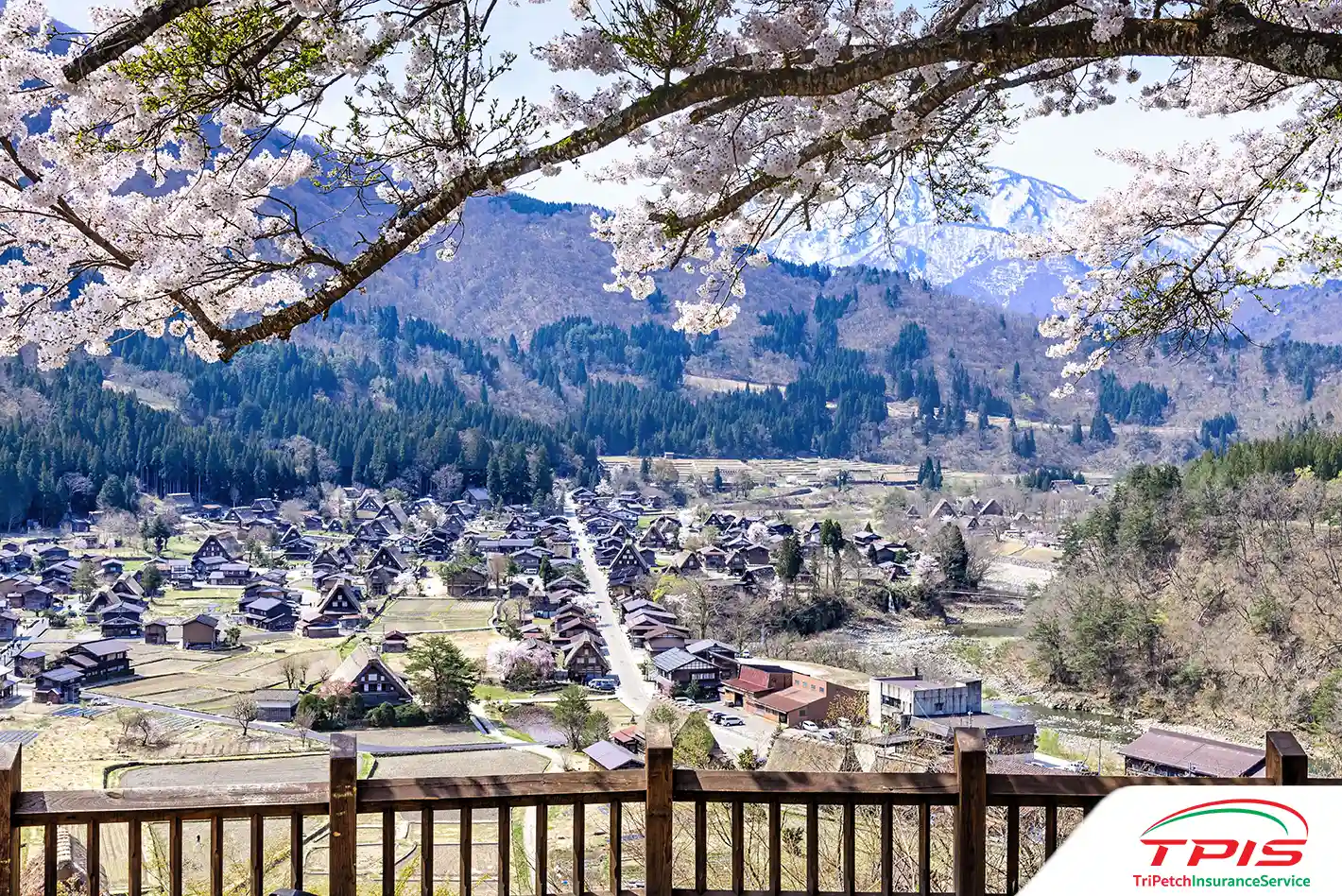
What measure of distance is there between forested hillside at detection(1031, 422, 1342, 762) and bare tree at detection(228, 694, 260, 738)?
13.2 m

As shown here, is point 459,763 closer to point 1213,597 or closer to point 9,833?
point 9,833

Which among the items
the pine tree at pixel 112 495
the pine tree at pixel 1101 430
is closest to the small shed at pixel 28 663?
the pine tree at pixel 112 495

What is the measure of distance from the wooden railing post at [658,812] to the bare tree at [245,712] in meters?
14.1

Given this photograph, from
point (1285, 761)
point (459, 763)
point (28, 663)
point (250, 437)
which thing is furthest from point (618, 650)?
point (250, 437)

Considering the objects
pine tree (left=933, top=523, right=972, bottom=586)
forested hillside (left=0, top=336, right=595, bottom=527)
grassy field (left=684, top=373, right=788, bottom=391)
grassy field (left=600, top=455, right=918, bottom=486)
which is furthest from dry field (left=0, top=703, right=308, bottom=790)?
grassy field (left=684, top=373, right=788, bottom=391)

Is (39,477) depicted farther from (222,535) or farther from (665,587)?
(665,587)

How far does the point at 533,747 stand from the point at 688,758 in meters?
4.02

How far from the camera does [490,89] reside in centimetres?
274

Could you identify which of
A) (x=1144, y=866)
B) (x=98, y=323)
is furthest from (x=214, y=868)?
(x=1144, y=866)

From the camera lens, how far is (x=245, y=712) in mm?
15203

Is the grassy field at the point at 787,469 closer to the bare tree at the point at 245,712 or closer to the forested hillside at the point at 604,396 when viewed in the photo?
the forested hillside at the point at 604,396

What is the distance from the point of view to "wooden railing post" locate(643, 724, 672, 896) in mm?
2129

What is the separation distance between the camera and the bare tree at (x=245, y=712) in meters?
15.1

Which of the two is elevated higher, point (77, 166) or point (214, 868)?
point (77, 166)
